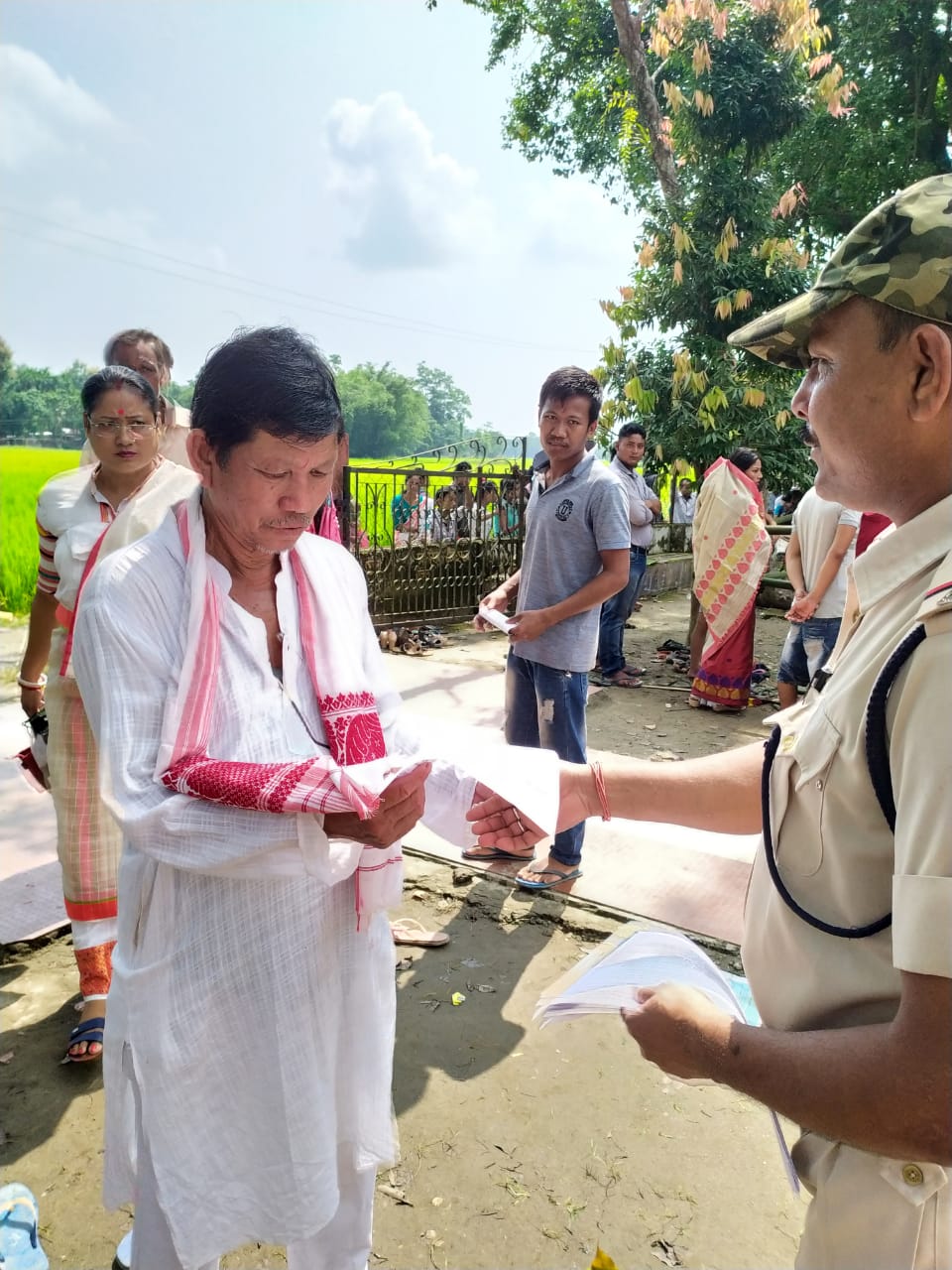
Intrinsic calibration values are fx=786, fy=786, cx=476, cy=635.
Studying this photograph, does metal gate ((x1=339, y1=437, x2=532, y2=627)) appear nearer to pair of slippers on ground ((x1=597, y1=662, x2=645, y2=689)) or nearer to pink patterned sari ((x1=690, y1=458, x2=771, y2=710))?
pair of slippers on ground ((x1=597, y1=662, x2=645, y2=689))

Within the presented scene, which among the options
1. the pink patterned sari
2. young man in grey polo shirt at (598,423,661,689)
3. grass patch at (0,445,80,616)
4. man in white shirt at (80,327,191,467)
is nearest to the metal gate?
young man in grey polo shirt at (598,423,661,689)

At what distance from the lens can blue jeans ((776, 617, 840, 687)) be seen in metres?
5.07

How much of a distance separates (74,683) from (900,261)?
232 centimetres

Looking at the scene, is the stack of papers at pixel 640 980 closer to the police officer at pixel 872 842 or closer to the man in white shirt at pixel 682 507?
the police officer at pixel 872 842

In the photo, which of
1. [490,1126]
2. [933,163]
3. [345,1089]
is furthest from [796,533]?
[933,163]

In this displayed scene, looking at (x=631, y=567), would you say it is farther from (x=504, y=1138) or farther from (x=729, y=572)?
(x=504, y=1138)

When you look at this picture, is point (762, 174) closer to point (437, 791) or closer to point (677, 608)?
point (677, 608)

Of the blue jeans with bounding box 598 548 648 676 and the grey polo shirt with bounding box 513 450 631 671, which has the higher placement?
the grey polo shirt with bounding box 513 450 631 671

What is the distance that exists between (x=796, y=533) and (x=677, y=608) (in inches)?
226

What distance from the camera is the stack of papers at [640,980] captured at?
1100 mm

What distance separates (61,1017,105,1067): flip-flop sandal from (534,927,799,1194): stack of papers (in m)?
1.80

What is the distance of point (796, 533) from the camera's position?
5352 mm

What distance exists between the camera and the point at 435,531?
9320mm

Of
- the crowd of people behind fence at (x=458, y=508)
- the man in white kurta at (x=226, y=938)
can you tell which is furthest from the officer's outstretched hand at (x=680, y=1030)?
the crowd of people behind fence at (x=458, y=508)
